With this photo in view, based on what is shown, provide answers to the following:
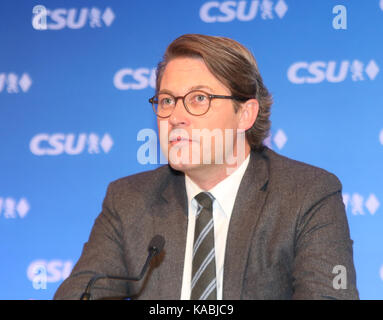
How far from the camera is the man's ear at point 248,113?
227 centimetres

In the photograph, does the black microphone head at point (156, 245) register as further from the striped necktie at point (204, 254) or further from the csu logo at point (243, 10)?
the csu logo at point (243, 10)

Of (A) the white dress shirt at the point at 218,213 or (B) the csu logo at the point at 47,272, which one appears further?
(B) the csu logo at the point at 47,272

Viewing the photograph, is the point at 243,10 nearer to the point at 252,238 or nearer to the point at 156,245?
the point at 252,238

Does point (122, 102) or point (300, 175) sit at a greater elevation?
point (122, 102)

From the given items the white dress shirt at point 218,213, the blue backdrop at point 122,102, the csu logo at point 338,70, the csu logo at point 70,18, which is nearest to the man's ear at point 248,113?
the white dress shirt at point 218,213

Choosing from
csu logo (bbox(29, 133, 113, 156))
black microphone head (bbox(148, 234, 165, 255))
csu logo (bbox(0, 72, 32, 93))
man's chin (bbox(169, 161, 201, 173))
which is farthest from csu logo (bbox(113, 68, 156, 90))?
black microphone head (bbox(148, 234, 165, 255))

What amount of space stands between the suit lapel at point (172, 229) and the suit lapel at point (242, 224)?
0.19 metres

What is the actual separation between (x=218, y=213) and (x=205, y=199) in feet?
0.25

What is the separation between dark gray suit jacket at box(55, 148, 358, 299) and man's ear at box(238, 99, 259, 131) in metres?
0.14

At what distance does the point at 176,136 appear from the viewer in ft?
6.81

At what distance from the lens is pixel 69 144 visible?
3080mm

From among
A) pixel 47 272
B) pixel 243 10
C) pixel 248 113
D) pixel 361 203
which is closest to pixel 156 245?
pixel 248 113

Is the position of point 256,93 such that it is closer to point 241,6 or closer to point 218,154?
point 218,154
